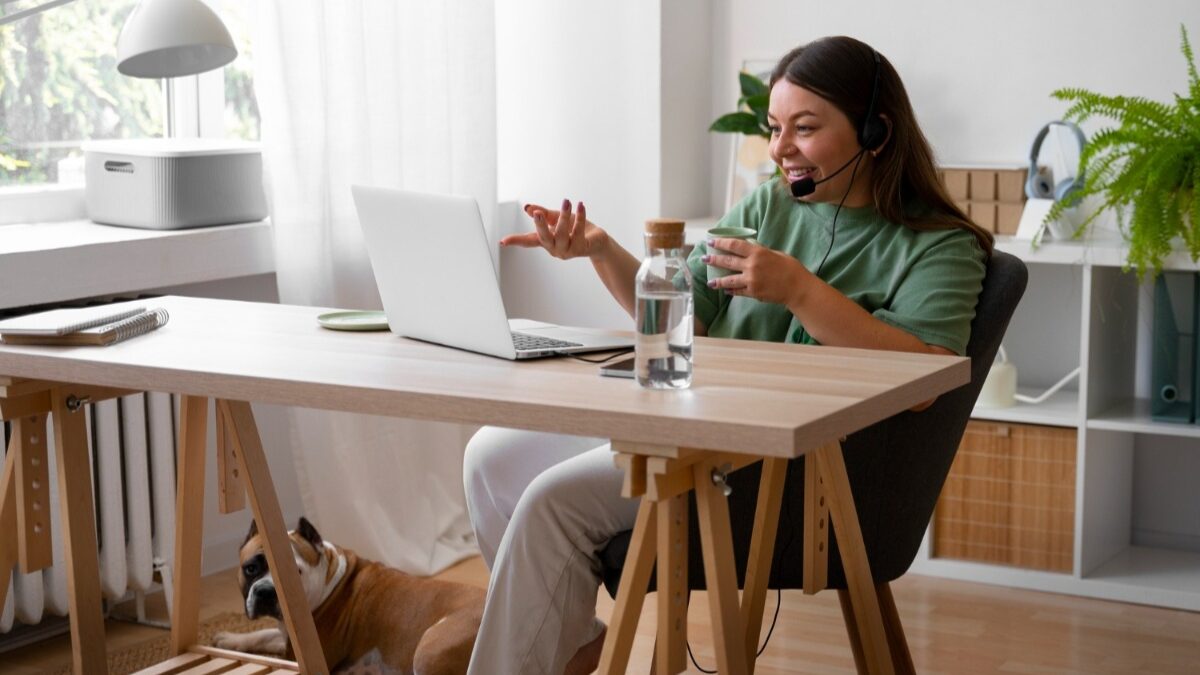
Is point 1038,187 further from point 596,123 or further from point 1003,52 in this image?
point 596,123

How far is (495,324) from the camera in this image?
6.31ft

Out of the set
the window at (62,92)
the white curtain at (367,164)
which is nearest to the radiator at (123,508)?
the white curtain at (367,164)

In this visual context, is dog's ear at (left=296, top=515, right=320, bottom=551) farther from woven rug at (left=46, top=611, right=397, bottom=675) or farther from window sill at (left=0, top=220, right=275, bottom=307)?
window sill at (left=0, top=220, right=275, bottom=307)

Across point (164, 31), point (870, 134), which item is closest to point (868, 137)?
point (870, 134)

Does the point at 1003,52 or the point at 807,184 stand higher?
the point at 1003,52

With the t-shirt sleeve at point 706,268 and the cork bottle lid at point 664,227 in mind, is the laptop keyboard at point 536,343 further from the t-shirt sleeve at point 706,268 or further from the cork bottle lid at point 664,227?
the t-shirt sleeve at point 706,268

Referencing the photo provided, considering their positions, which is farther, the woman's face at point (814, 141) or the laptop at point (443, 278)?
the woman's face at point (814, 141)

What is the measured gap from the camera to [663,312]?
1731 millimetres

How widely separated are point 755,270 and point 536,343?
1.00 feet

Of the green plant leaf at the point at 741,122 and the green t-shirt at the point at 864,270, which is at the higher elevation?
the green plant leaf at the point at 741,122

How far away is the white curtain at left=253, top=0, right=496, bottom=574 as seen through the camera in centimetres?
314

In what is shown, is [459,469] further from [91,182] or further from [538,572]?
[538,572]

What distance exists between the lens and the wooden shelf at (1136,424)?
312 cm

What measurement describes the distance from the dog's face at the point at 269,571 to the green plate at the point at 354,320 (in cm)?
40
